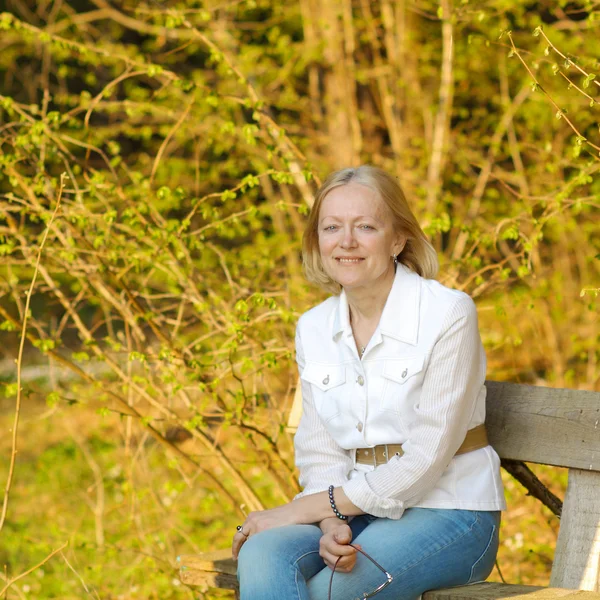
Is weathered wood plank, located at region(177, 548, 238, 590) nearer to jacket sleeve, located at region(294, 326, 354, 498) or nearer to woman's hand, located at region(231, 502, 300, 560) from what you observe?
woman's hand, located at region(231, 502, 300, 560)

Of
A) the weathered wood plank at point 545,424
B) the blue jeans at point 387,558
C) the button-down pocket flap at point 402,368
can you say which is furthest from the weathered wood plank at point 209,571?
the weathered wood plank at point 545,424

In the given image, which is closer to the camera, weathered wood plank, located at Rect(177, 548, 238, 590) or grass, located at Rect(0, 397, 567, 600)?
weathered wood plank, located at Rect(177, 548, 238, 590)

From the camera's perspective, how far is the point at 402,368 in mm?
2658

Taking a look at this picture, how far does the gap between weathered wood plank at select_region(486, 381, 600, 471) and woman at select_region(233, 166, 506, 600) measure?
6.0 inches

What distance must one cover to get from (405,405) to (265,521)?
0.51 m

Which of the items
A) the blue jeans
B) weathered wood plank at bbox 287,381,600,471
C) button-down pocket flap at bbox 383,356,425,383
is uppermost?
button-down pocket flap at bbox 383,356,425,383

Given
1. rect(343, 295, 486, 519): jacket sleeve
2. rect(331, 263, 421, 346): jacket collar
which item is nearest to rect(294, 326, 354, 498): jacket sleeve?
rect(343, 295, 486, 519): jacket sleeve

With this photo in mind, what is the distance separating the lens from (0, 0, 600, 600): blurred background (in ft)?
11.8

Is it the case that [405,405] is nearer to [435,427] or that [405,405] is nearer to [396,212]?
[435,427]

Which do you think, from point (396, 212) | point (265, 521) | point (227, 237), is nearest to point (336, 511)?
point (265, 521)

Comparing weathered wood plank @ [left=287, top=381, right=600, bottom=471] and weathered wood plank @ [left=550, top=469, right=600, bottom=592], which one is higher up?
weathered wood plank @ [left=287, top=381, right=600, bottom=471]

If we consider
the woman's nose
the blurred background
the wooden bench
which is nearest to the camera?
the wooden bench

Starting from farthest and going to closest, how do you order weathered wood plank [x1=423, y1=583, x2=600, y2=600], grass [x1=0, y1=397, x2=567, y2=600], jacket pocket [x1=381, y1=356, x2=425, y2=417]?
grass [x1=0, y1=397, x2=567, y2=600], jacket pocket [x1=381, y1=356, x2=425, y2=417], weathered wood plank [x1=423, y1=583, x2=600, y2=600]

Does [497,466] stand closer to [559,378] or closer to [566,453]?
[566,453]
